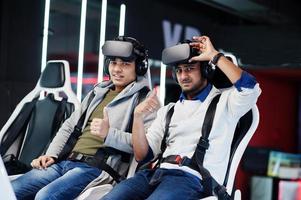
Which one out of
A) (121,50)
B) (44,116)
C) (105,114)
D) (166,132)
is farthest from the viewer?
(44,116)

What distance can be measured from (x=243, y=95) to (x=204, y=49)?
285 millimetres

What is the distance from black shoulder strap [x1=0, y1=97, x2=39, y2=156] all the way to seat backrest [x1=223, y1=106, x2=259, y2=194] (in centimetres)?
137

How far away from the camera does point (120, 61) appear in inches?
113

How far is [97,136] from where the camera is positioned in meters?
2.84

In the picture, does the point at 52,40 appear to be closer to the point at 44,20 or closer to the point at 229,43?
the point at 44,20

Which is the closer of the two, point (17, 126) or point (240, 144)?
point (240, 144)

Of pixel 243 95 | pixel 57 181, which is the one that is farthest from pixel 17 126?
pixel 243 95

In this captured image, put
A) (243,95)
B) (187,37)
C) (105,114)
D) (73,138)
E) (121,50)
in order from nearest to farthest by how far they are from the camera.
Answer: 1. (243,95)
2. (105,114)
3. (121,50)
4. (73,138)
5. (187,37)

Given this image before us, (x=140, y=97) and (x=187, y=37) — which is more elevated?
(x=187, y=37)

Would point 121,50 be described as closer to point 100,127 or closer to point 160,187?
point 100,127

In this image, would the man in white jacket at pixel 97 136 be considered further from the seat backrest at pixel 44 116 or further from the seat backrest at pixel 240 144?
the seat backrest at pixel 240 144

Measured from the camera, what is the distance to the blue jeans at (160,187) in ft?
7.61

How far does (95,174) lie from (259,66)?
9.02 ft

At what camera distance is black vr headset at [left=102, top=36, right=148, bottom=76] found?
2824 mm
